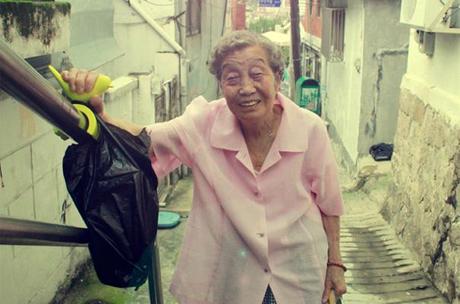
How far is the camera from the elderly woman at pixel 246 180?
6.68 ft

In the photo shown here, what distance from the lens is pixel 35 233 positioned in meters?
1.19

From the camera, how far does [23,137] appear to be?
3260 millimetres

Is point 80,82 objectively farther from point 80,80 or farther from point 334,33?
point 334,33

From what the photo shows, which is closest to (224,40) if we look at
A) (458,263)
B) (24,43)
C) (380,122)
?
(24,43)

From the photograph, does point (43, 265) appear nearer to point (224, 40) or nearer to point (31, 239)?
point (224, 40)

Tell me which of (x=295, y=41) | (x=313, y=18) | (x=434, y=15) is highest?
(x=434, y=15)

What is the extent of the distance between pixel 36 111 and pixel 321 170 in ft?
4.05

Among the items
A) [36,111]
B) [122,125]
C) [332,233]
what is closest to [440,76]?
[332,233]

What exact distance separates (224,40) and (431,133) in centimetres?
373

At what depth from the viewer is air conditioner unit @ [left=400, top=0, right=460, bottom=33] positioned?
4699 millimetres

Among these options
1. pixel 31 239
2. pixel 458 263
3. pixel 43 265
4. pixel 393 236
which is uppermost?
pixel 31 239

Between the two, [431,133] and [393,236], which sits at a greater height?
[431,133]

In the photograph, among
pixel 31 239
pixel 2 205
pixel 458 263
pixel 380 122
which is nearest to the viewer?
pixel 31 239

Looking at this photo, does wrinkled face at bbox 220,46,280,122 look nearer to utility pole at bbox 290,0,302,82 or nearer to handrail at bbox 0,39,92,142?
handrail at bbox 0,39,92,142
